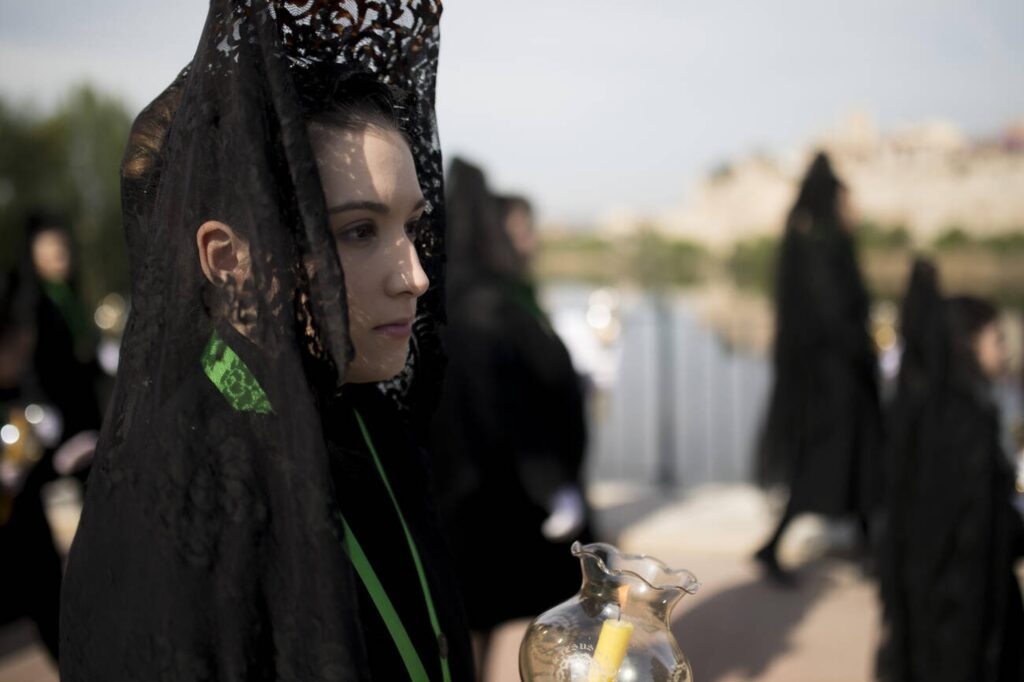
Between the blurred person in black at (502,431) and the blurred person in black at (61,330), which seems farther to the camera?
the blurred person in black at (61,330)

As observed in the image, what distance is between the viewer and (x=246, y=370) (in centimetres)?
109

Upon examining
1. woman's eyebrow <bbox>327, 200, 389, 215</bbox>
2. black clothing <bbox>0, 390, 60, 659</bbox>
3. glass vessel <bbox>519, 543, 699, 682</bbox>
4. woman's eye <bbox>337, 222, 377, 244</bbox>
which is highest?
woman's eyebrow <bbox>327, 200, 389, 215</bbox>

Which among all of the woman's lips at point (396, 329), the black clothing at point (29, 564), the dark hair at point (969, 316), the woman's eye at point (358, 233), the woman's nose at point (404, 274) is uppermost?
the woman's eye at point (358, 233)

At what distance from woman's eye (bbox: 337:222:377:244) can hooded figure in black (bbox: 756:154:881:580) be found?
4.80 metres

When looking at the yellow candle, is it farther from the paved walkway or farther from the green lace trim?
the paved walkway

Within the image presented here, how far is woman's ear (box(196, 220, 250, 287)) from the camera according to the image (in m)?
1.12

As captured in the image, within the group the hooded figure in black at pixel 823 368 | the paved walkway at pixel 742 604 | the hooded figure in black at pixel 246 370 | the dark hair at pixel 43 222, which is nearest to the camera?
the hooded figure in black at pixel 246 370

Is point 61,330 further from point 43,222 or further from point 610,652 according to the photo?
point 610,652

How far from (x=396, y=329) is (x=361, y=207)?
0.54ft

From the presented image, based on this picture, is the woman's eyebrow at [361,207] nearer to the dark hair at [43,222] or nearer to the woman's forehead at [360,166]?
the woman's forehead at [360,166]

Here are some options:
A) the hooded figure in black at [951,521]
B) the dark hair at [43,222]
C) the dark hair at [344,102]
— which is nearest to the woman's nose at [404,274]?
the dark hair at [344,102]

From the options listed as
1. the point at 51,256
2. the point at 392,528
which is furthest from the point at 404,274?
the point at 51,256

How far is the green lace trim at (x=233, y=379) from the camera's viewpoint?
3.51 feet

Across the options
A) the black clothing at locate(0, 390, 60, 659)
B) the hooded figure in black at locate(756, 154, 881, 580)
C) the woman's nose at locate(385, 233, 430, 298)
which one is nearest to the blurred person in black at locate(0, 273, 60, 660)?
the black clothing at locate(0, 390, 60, 659)
